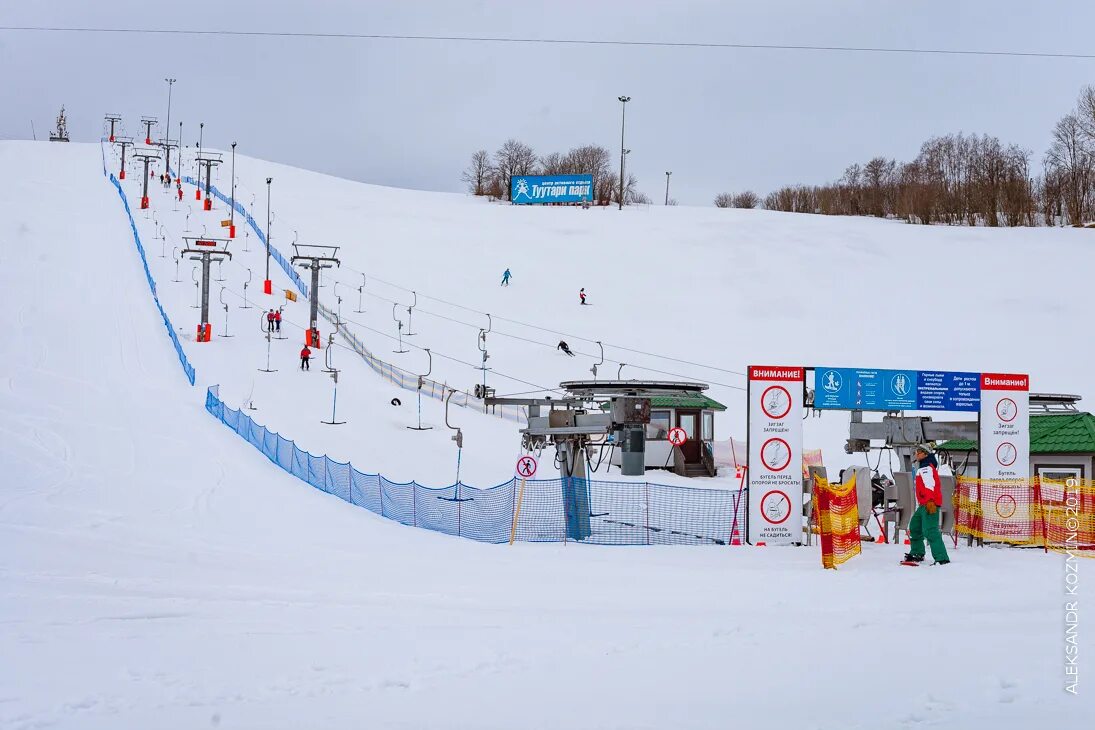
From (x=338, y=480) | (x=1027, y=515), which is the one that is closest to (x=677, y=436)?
(x=338, y=480)

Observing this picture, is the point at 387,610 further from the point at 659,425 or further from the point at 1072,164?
the point at 1072,164

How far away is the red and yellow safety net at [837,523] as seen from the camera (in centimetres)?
1311

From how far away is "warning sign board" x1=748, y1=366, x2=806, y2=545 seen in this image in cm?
1619

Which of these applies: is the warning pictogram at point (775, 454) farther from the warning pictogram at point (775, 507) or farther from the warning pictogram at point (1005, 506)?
the warning pictogram at point (1005, 506)

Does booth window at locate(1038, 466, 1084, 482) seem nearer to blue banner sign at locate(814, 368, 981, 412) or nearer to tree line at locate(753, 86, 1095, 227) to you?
blue banner sign at locate(814, 368, 981, 412)

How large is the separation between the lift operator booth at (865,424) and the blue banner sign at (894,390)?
0.06 feet

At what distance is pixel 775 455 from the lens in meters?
16.4

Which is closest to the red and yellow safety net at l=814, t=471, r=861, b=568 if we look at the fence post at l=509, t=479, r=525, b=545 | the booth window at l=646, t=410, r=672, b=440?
the fence post at l=509, t=479, r=525, b=545

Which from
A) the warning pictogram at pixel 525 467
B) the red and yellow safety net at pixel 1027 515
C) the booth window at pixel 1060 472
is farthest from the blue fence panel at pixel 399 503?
the booth window at pixel 1060 472

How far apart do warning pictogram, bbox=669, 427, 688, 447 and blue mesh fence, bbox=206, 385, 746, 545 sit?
15.0 feet

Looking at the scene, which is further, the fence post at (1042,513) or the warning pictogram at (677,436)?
the warning pictogram at (677,436)

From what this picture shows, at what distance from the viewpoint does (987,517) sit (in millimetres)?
15867

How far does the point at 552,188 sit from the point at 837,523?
72.5m

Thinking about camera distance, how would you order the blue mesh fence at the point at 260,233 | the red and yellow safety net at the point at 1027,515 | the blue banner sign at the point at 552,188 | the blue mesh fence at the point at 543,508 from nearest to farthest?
the red and yellow safety net at the point at 1027,515, the blue mesh fence at the point at 543,508, the blue mesh fence at the point at 260,233, the blue banner sign at the point at 552,188
